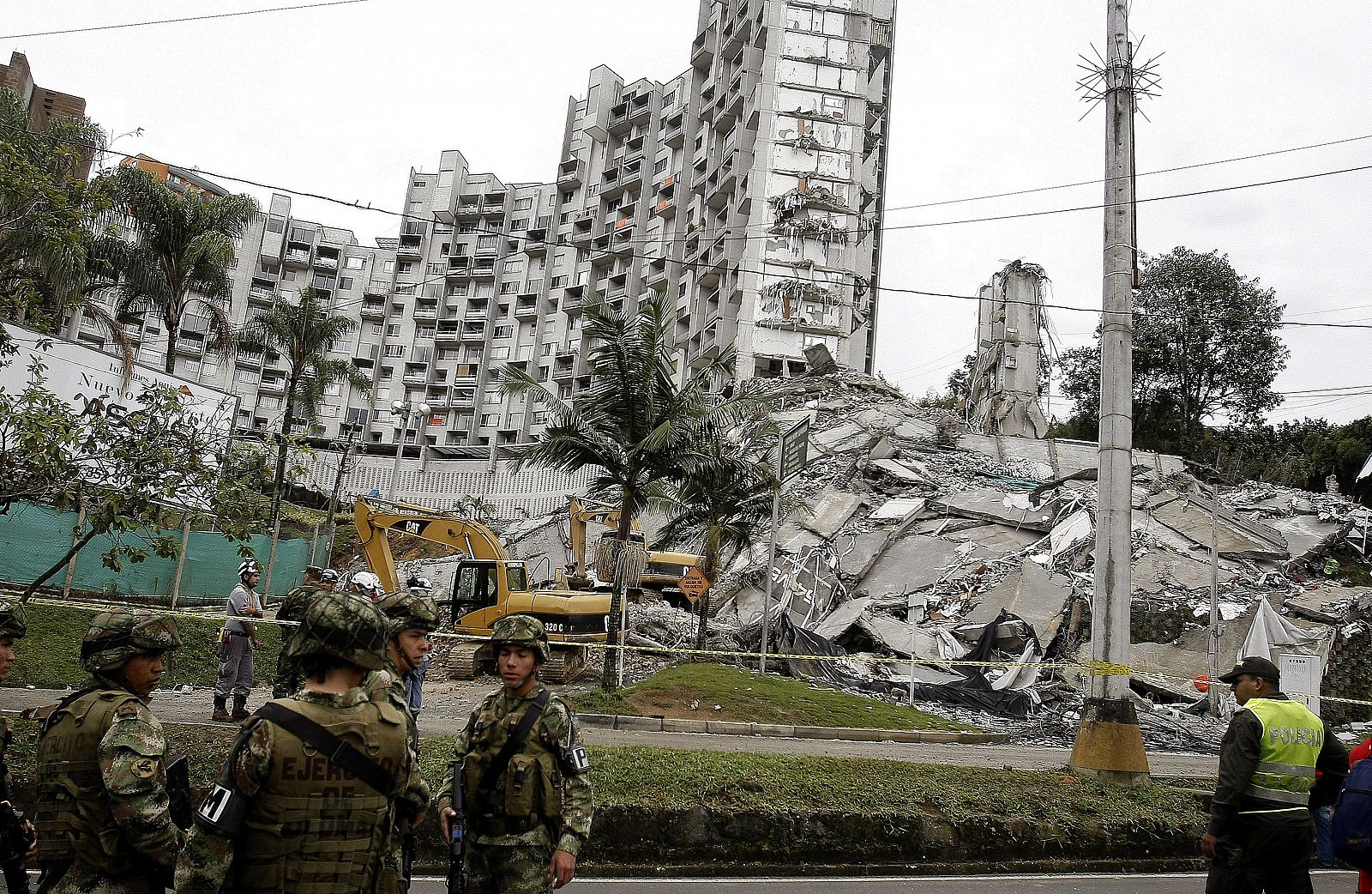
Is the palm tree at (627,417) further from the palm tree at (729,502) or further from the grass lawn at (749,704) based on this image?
the palm tree at (729,502)

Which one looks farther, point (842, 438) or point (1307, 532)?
point (842, 438)

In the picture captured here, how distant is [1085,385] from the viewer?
51.6m

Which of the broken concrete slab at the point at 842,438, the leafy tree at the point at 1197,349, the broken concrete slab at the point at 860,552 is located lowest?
the broken concrete slab at the point at 860,552

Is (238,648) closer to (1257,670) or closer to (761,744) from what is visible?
(761,744)

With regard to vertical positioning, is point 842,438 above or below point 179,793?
above

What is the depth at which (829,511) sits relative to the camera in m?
32.5

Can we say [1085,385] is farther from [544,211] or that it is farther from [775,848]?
[775,848]

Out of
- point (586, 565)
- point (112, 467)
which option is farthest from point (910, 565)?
point (112, 467)

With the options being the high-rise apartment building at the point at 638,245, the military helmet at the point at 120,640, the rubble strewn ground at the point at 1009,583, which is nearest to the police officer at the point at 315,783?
the military helmet at the point at 120,640

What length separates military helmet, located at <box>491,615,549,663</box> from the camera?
13.5ft

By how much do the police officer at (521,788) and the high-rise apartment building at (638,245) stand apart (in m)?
49.2

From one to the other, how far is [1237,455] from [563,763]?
4565 centimetres

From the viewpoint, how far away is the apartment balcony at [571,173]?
74.8 meters

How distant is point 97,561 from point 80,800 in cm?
1807
